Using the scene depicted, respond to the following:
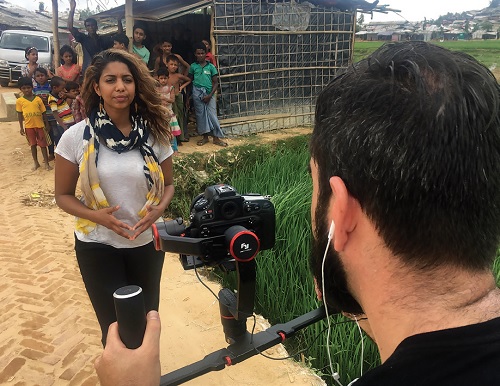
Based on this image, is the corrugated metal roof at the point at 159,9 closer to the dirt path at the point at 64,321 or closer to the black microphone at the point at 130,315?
the dirt path at the point at 64,321

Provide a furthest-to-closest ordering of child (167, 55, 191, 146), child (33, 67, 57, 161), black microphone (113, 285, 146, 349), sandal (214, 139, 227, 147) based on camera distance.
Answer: sandal (214, 139, 227, 147)
child (167, 55, 191, 146)
child (33, 67, 57, 161)
black microphone (113, 285, 146, 349)

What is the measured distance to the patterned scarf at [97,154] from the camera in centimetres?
183

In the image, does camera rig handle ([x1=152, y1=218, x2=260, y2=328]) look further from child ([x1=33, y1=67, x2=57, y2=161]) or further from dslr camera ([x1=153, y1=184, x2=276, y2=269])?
child ([x1=33, y1=67, x2=57, y2=161])

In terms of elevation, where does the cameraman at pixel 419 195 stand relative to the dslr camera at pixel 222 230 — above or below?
above

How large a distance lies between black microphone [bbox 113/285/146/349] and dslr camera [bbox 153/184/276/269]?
36cm

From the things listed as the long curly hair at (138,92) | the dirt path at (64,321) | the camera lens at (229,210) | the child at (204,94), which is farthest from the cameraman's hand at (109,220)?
the child at (204,94)

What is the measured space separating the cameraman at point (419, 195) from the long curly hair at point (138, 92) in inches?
55.9

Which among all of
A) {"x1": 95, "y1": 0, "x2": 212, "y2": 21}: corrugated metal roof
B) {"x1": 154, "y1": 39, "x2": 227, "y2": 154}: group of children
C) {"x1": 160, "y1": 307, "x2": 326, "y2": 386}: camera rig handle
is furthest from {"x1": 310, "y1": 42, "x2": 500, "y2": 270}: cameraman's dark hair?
{"x1": 95, "y1": 0, "x2": 212, "y2": 21}: corrugated metal roof

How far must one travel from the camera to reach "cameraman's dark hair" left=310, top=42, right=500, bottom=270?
0.71 m

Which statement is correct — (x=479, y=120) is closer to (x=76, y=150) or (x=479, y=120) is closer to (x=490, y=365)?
(x=490, y=365)

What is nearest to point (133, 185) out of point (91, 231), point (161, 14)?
point (91, 231)

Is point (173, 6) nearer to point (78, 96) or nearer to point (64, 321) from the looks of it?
point (78, 96)

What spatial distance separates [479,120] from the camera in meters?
0.71

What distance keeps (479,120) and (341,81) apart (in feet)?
0.88
